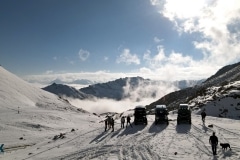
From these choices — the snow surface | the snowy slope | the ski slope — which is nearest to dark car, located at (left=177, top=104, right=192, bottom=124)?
the snow surface

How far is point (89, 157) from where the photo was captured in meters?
29.3

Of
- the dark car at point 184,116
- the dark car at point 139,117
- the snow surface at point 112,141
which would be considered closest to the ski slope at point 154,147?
the snow surface at point 112,141

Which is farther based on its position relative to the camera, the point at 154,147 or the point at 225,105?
the point at 225,105

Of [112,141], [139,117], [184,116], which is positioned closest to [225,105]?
[184,116]

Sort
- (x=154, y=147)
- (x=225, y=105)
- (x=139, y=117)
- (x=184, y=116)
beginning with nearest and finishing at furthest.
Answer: (x=154, y=147)
(x=184, y=116)
(x=139, y=117)
(x=225, y=105)

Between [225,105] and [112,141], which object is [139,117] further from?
[225,105]

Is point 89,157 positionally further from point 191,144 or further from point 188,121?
point 188,121

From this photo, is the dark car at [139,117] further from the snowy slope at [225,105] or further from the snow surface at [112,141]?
the snowy slope at [225,105]

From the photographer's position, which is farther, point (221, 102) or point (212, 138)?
point (221, 102)

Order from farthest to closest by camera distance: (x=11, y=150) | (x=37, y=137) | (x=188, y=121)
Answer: (x=37, y=137)
(x=188, y=121)
(x=11, y=150)

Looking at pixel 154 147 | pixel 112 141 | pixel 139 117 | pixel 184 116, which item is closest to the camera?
pixel 154 147

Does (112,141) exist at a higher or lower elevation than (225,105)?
lower

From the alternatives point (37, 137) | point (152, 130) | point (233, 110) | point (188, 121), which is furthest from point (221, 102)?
point (37, 137)

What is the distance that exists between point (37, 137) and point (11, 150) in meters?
11.6
